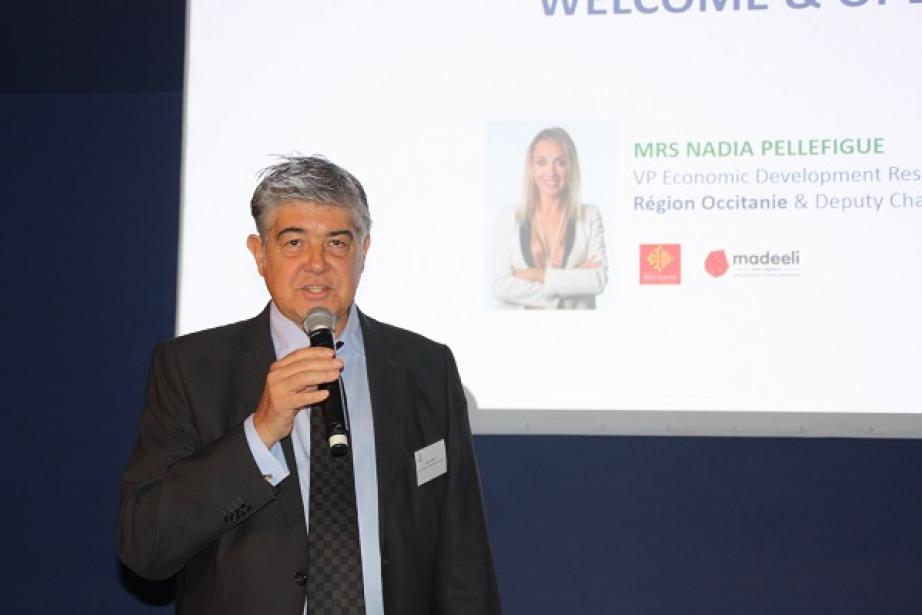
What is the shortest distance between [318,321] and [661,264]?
5.68ft

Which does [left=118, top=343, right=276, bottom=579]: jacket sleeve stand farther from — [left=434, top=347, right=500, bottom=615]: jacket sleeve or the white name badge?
[left=434, top=347, right=500, bottom=615]: jacket sleeve

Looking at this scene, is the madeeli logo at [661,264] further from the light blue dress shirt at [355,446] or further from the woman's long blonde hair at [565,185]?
the light blue dress shirt at [355,446]

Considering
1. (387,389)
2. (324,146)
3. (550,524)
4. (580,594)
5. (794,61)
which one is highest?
(794,61)

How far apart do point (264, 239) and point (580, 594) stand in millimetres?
2113

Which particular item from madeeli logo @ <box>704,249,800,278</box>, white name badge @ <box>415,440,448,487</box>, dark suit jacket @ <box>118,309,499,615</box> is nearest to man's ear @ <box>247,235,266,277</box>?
dark suit jacket @ <box>118,309,499,615</box>

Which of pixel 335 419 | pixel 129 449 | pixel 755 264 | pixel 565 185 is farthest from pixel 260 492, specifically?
pixel 129 449

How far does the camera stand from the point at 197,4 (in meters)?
3.63

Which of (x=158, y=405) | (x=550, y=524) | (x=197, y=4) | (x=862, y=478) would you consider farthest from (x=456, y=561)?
(x=197, y=4)

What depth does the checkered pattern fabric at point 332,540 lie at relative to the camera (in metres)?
2.01

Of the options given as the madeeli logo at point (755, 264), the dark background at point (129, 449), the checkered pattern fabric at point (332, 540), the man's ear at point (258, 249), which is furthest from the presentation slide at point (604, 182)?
the checkered pattern fabric at point (332, 540)

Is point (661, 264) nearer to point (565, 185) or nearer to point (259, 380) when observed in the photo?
point (565, 185)

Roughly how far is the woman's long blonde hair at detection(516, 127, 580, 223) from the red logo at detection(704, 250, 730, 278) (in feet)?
1.48

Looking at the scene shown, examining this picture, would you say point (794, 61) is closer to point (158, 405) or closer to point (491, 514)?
point (491, 514)

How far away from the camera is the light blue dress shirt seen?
1978 mm
